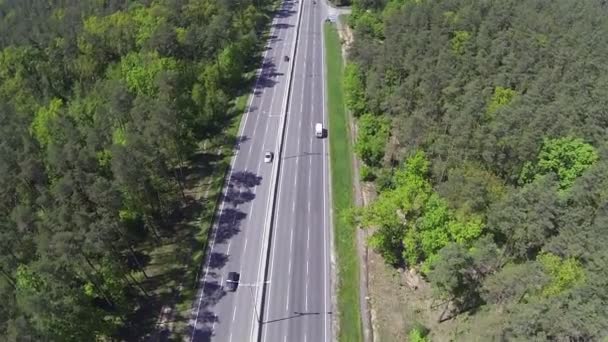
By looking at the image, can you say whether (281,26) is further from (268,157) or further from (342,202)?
(342,202)

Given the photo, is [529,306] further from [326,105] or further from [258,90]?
[258,90]

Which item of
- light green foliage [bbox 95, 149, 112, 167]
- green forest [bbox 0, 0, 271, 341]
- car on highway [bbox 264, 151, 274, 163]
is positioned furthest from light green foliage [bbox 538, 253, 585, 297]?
light green foliage [bbox 95, 149, 112, 167]

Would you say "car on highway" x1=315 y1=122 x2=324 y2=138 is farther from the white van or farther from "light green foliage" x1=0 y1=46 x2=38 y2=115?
"light green foliage" x1=0 y1=46 x2=38 y2=115

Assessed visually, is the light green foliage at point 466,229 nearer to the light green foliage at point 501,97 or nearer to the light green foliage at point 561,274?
Answer: the light green foliage at point 561,274

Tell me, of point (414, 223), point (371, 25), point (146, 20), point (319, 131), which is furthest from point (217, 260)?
point (371, 25)

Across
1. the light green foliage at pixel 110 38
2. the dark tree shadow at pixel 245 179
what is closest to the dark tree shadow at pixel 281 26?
the light green foliage at pixel 110 38

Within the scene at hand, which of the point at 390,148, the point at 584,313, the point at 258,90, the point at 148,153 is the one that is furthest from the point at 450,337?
the point at 258,90
